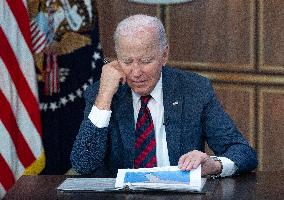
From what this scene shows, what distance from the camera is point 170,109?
3.03m

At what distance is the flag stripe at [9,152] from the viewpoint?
418 cm

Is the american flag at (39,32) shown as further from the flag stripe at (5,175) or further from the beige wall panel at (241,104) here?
the beige wall panel at (241,104)

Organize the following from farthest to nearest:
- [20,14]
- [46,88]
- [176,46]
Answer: [176,46], [46,88], [20,14]

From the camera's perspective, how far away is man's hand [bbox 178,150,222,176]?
8.52 ft

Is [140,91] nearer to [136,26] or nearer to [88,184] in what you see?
[136,26]

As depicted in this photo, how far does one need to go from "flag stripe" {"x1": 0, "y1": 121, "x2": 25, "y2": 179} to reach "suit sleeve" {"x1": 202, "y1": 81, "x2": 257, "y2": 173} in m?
1.58

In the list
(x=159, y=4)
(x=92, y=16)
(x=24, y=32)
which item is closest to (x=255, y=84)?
(x=159, y=4)

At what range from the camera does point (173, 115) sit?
3020 millimetres

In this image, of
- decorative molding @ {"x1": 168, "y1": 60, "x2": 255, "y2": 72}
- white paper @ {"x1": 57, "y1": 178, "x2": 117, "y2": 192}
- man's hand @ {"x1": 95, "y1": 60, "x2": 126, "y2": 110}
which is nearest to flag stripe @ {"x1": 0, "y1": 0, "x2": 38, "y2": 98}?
decorative molding @ {"x1": 168, "y1": 60, "x2": 255, "y2": 72}

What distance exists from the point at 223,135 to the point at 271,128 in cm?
172

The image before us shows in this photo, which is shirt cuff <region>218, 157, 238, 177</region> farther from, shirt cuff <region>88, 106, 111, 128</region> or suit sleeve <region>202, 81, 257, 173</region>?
shirt cuff <region>88, 106, 111, 128</region>

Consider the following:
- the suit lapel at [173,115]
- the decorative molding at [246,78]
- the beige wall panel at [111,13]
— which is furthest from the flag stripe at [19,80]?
the suit lapel at [173,115]

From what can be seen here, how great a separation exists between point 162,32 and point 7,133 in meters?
1.58

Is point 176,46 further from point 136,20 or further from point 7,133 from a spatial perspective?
point 136,20
